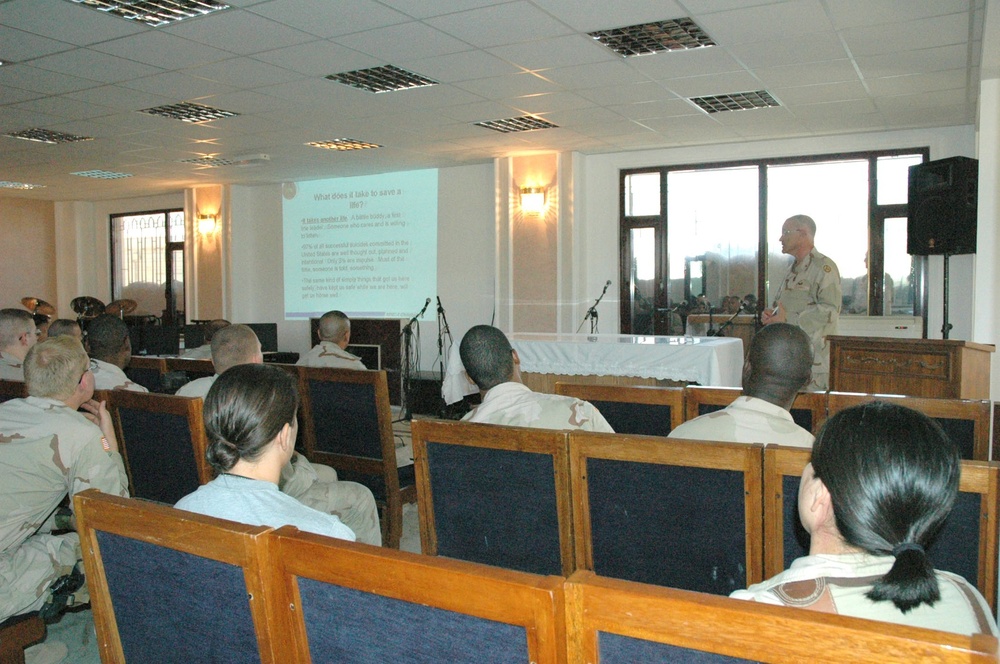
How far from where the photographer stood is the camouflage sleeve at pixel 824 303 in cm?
467

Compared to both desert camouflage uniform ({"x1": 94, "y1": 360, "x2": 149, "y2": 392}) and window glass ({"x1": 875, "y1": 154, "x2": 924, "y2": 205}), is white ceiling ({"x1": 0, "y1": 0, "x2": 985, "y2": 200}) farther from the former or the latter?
desert camouflage uniform ({"x1": 94, "y1": 360, "x2": 149, "y2": 392})

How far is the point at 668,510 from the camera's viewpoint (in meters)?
1.67

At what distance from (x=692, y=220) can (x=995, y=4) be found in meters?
4.67

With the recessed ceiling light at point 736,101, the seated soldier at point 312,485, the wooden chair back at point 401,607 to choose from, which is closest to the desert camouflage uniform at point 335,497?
the seated soldier at point 312,485

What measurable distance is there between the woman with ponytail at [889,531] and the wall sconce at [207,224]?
460 inches

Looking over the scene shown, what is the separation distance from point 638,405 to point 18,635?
1846mm

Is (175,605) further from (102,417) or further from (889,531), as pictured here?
(102,417)

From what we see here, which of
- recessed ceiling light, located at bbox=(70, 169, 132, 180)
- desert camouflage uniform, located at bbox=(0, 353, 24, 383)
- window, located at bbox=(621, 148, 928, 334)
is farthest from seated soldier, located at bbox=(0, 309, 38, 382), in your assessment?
recessed ceiling light, located at bbox=(70, 169, 132, 180)

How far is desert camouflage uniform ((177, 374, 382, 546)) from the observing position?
2568 millimetres

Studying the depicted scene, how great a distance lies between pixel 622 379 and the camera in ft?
17.6

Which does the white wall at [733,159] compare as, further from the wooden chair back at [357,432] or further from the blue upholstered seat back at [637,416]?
the wooden chair back at [357,432]

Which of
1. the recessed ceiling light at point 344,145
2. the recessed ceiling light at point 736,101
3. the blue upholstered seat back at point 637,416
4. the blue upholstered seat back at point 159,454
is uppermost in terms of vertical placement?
the recessed ceiling light at point 344,145

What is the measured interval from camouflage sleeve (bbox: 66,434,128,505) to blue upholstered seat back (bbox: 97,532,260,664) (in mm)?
944

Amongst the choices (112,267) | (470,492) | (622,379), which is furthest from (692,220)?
(112,267)
